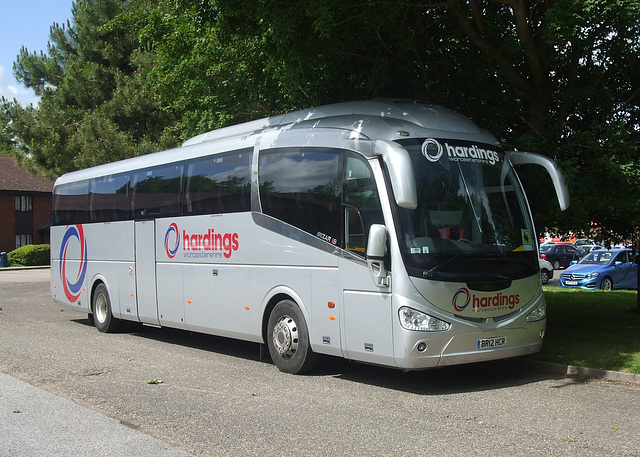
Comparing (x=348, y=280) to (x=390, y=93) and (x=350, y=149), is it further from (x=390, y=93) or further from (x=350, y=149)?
(x=390, y=93)

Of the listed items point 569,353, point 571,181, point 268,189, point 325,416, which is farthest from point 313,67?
point 325,416

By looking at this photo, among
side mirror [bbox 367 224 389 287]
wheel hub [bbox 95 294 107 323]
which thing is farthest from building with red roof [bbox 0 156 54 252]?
side mirror [bbox 367 224 389 287]

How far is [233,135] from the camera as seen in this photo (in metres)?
12.4

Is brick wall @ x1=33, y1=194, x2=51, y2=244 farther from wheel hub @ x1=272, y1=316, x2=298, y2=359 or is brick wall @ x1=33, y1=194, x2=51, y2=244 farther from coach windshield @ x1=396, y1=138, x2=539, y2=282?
coach windshield @ x1=396, y1=138, x2=539, y2=282

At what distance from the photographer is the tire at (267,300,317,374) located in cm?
997

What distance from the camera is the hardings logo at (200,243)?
454 inches

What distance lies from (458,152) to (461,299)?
1906 millimetres

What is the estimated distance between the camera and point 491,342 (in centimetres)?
898

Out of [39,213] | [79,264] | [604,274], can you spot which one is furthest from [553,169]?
[39,213]

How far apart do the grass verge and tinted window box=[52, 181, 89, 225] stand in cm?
1036

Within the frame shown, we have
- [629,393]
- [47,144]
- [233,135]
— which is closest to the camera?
[629,393]

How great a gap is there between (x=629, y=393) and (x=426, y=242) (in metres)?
2.97

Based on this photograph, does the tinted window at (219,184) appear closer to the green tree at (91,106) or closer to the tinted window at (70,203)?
the tinted window at (70,203)

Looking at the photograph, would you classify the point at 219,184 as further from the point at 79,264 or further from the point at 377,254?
the point at 79,264
